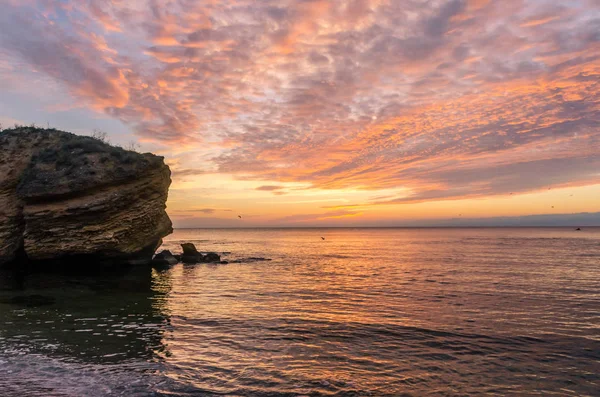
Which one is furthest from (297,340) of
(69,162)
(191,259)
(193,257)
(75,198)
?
(193,257)

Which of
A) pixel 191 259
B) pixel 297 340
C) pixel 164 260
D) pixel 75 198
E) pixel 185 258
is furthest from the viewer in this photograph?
pixel 185 258

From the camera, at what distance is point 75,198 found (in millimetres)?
33000

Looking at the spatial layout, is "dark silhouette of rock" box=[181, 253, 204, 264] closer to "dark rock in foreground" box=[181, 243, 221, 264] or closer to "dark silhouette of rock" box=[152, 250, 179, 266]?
"dark rock in foreground" box=[181, 243, 221, 264]

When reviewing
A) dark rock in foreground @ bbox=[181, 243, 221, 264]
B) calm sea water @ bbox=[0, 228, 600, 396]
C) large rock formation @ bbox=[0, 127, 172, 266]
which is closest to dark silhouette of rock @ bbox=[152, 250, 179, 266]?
dark rock in foreground @ bbox=[181, 243, 221, 264]

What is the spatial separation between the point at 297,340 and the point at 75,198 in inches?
1096

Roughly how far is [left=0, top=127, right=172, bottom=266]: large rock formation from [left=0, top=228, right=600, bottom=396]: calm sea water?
4905mm

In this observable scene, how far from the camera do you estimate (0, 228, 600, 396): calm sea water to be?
35.8 feet

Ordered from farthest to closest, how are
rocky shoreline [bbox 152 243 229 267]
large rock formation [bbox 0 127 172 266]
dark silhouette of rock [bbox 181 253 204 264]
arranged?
dark silhouette of rock [bbox 181 253 204 264], rocky shoreline [bbox 152 243 229 267], large rock formation [bbox 0 127 172 266]

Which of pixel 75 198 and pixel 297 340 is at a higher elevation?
pixel 75 198

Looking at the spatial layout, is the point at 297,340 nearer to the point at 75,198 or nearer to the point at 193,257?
the point at 75,198

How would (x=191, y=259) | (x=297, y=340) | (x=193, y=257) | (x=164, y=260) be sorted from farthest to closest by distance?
(x=193, y=257), (x=191, y=259), (x=164, y=260), (x=297, y=340)

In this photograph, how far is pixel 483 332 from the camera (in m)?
16.7

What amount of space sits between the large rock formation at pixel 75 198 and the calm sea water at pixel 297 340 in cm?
490

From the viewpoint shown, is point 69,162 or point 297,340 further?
point 69,162
